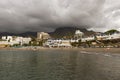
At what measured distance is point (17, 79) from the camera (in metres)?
36.1

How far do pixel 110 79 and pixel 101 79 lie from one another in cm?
161

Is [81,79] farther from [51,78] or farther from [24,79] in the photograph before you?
[24,79]

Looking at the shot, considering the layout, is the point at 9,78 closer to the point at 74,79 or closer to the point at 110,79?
the point at 74,79

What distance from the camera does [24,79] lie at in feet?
118

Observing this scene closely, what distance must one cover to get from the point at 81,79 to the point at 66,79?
2717 millimetres

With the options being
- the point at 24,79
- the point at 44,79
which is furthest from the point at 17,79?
the point at 44,79

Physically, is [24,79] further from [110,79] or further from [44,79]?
[110,79]

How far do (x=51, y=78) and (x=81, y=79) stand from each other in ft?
18.3

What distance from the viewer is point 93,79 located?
117 ft

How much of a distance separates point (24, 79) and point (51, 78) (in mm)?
4942

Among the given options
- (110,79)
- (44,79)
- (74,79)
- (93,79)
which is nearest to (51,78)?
(44,79)

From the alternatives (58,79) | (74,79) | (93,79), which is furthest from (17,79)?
(93,79)

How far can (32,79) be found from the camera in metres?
36.0

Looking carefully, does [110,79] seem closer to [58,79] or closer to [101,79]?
[101,79]
